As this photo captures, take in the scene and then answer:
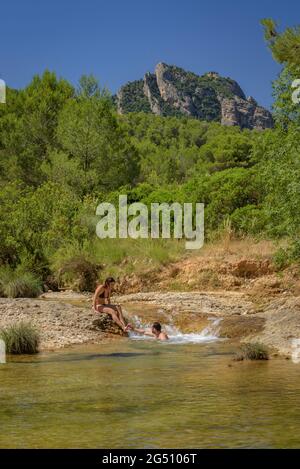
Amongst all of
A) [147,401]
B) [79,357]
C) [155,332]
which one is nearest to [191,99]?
[155,332]

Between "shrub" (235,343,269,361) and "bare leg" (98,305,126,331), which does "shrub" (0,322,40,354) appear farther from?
"shrub" (235,343,269,361)

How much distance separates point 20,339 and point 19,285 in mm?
8793

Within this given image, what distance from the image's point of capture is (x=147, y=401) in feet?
28.6

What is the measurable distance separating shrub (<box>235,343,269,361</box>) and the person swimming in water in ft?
13.3

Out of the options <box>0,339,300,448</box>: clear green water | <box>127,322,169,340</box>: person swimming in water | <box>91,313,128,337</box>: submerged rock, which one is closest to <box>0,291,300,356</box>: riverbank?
<box>91,313,128,337</box>: submerged rock

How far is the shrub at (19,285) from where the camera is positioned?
860 inches

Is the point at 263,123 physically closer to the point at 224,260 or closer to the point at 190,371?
the point at 224,260

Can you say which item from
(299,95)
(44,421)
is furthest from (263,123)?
(44,421)

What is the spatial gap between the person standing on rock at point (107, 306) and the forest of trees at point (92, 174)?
4342 millimetres

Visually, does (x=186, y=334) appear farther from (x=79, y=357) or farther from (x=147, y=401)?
(x=147, y=401)

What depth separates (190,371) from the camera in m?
11.3

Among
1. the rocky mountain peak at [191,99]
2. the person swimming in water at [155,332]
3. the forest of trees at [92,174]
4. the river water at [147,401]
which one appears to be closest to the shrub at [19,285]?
the forest of trees at [92,174]
